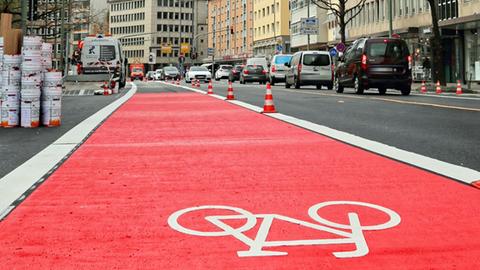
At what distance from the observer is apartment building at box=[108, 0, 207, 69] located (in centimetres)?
15312

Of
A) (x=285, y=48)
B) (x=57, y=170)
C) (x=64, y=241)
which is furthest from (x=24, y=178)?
(x=285, y=48)

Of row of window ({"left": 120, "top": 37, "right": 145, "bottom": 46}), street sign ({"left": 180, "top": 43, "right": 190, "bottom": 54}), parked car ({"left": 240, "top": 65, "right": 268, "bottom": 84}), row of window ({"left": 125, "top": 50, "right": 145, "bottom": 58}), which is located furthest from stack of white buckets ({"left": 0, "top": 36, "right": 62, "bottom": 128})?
row of window ({"left": 120, "top": 37, "right": 145, "bottom": 46})

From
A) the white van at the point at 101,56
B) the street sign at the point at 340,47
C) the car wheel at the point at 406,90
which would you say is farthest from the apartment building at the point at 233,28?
the car wheel at the point at 406,90

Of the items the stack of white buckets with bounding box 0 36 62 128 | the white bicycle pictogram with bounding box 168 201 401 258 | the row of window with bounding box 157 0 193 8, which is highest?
the row of window with bounding box 157 0 193 8

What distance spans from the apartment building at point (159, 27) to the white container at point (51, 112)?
13841cm

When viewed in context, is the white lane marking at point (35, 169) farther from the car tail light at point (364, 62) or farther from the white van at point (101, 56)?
the white van at point (101, 56)

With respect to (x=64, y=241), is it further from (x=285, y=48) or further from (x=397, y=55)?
(x=285, y=48)

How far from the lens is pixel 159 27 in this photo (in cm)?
15425

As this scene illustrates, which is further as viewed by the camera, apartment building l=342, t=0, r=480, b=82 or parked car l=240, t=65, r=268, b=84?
parked car l=240, t=65, r=268, b=84

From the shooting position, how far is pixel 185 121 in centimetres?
1247

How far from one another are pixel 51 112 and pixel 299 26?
213ft

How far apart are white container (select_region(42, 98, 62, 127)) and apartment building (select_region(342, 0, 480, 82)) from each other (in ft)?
88.9

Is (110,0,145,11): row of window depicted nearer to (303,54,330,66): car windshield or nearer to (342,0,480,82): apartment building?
(342,0,480,82): apartment building

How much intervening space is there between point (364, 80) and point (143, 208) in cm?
1996
